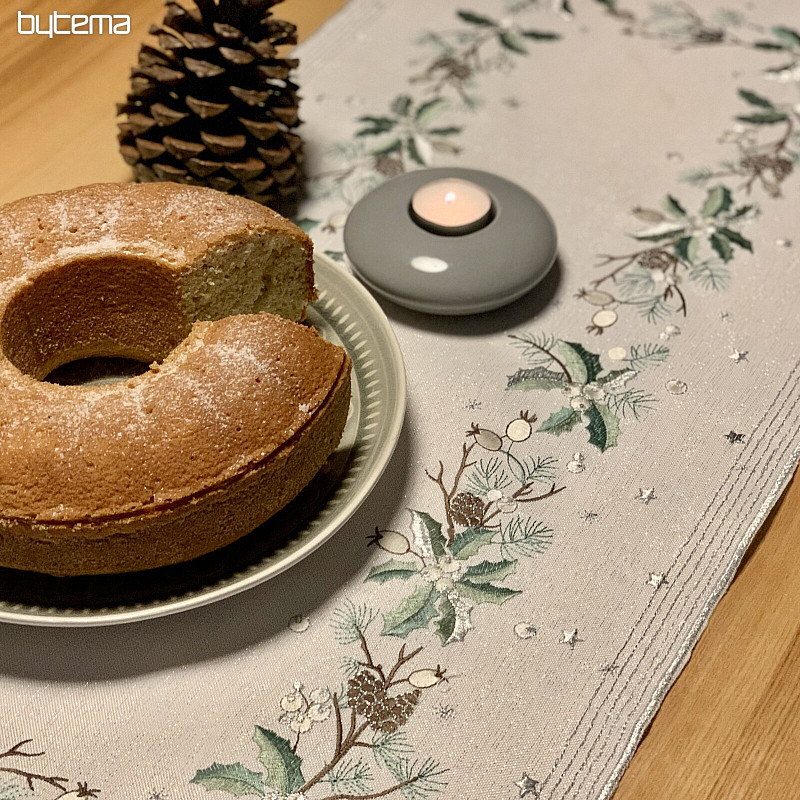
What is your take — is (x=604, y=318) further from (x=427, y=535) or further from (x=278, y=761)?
(x=278, y=761)

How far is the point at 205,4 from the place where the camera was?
3.53 ft

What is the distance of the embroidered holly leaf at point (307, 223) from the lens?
1.21 meters

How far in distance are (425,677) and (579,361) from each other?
1.47ft

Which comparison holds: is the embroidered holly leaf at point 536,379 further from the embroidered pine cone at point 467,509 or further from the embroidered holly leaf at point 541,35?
the embroidered holly leaf at point 541,35

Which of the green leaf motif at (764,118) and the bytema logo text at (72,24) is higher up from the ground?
the bytema logo text at (72,24)

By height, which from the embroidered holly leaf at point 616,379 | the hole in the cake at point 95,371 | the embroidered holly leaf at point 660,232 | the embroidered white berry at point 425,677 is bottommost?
the embroidered white berry at point 425,677

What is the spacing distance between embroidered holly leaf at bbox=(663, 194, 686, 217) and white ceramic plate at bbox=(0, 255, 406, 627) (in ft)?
1.69

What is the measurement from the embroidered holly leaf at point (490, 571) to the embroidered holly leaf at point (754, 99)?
0.95m

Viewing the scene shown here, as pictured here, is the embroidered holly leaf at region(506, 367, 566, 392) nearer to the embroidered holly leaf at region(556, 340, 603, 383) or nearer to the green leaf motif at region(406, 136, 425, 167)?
the embroidered holly leaf at region(556, 340, 603, 383)

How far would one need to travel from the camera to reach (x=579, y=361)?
3.44 ft

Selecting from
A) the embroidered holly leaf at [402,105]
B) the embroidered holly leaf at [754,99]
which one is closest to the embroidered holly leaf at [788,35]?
the embroidered holly leaf at [754,99]

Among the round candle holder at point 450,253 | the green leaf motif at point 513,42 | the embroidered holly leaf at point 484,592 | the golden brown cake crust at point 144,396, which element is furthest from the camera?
the green leaf motif at point 513,42

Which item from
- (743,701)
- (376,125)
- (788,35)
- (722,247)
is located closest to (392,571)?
(743,701)

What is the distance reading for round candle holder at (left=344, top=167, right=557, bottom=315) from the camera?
3.42 ft
